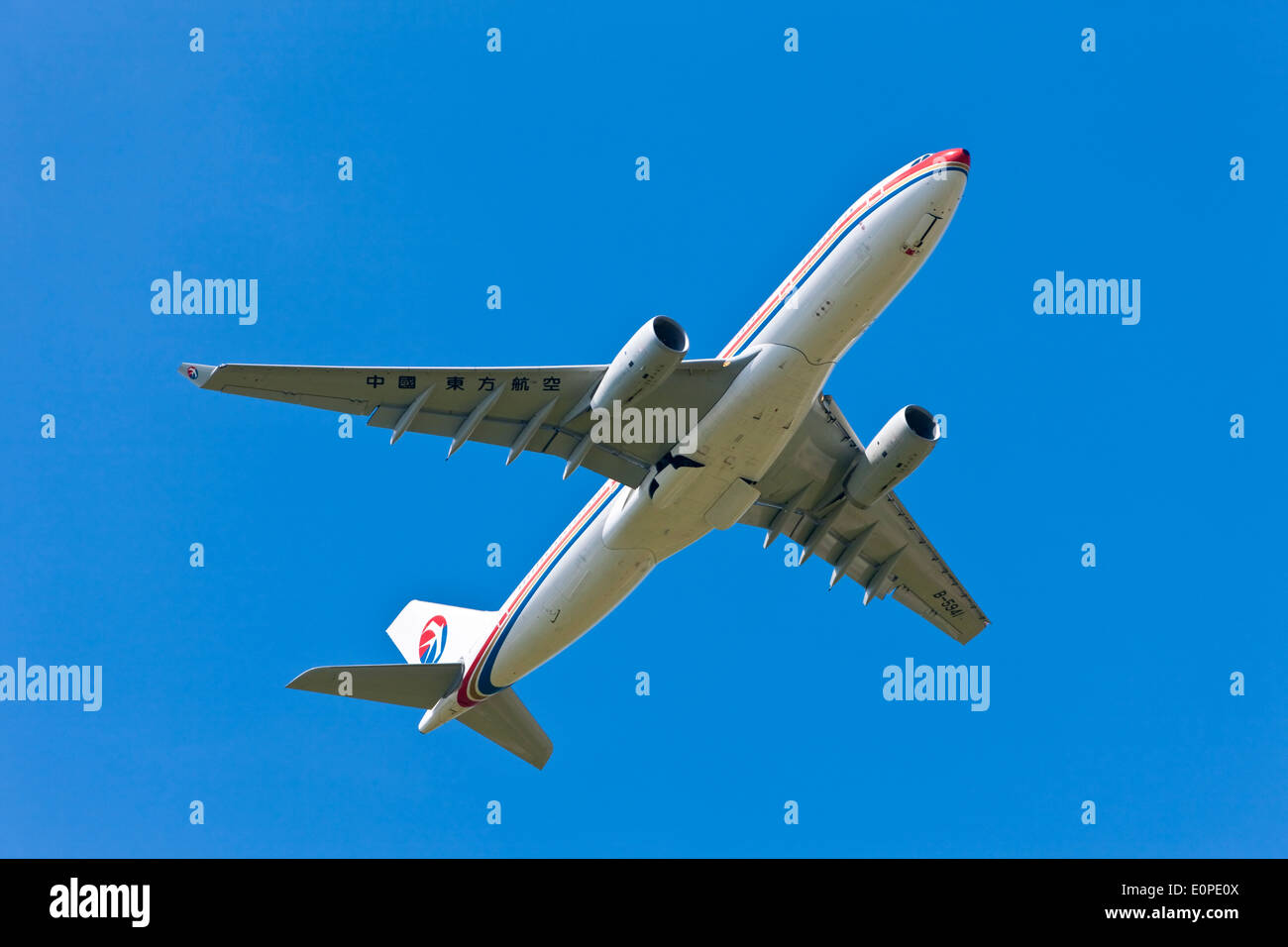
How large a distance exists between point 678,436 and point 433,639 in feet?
39.4

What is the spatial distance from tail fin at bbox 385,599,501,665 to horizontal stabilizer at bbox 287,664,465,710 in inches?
30.2

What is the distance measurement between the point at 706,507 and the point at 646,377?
13.2 feet

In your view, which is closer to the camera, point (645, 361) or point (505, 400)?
point (645, 361)

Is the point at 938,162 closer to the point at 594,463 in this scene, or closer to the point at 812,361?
the point at 812,361

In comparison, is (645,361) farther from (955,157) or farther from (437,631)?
(437,631)

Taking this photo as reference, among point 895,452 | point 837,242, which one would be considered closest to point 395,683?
point 895,452

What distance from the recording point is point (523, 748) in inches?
1436

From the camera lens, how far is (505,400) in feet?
94.8

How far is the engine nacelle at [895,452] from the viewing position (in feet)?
102

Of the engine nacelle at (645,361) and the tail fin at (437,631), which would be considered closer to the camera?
the engine nacelle at (645,361)

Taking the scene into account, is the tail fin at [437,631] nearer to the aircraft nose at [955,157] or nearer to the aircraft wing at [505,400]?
the aircraft wing at [505,400]

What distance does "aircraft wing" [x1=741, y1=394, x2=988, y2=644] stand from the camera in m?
32.2

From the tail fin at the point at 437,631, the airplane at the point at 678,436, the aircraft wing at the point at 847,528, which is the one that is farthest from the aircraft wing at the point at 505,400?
the tail fin at the point at 437,631

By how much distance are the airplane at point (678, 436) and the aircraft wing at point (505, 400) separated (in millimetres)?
42
